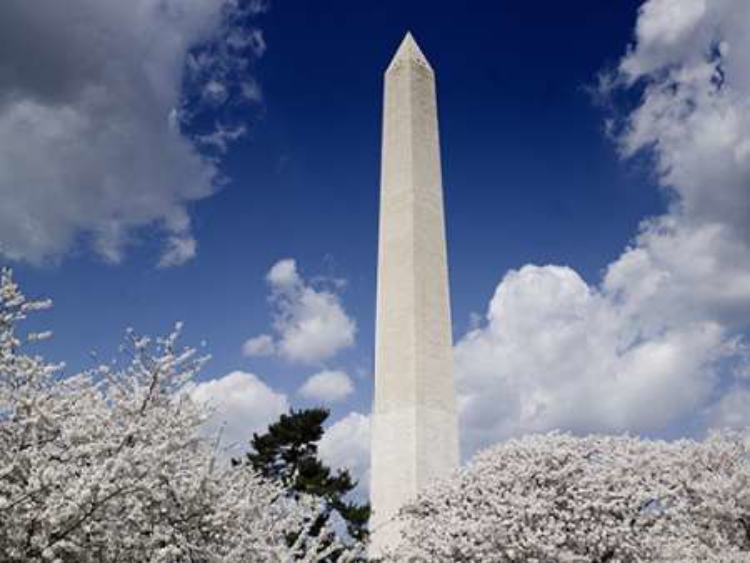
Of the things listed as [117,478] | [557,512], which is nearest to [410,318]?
[557,512]

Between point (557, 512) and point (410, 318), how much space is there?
5.88m

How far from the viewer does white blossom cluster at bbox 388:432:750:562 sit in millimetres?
13383

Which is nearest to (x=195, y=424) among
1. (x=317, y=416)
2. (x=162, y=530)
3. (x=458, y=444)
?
(x=162, y=530)

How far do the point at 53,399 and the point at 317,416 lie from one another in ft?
59.9

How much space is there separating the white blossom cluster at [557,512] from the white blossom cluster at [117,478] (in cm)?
709

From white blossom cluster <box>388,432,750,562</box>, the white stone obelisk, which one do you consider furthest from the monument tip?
white blossom cluster <box>388,432,750,562</box>

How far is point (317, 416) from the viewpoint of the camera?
24344 millimetres

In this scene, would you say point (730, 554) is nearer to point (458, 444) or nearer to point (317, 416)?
point (458, 444)

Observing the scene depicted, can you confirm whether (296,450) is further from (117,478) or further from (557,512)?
(117,478)

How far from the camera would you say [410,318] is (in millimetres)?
17797

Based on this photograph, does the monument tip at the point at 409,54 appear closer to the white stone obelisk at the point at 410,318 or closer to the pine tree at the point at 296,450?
the white stone obelisk at the point at 410,318

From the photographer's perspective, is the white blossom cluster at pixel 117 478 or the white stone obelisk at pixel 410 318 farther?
the white stone obelisk at pixel 410 318

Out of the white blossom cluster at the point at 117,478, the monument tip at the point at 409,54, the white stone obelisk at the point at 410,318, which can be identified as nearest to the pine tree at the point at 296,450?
the white stone obelisk at the point at 410,318

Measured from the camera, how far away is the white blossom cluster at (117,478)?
18.1 ft
